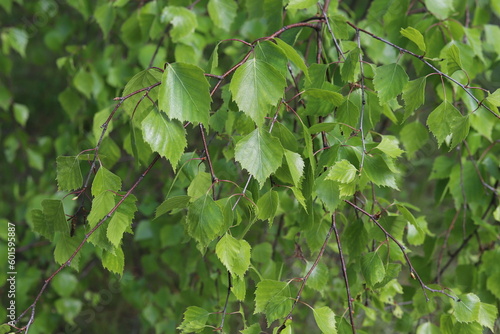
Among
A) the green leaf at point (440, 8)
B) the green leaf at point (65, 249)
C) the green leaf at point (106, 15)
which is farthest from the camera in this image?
the green leaf at point (106, 15)

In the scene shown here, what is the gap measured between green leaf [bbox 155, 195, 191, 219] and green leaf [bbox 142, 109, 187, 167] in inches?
2.0

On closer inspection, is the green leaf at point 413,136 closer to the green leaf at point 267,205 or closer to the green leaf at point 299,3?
the green leaf at point 299,3

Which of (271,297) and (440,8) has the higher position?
(440,8)

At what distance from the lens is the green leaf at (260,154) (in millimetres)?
645

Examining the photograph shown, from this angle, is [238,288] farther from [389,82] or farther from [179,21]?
[179,21]

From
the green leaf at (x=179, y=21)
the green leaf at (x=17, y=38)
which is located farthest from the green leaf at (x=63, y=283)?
the green leaf at (x=179, y=21)

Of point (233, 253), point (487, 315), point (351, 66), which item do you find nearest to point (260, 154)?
point (233, 253)

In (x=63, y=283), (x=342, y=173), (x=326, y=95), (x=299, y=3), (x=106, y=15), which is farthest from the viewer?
(x=63, y=283)

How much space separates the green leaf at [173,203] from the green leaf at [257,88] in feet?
0.46

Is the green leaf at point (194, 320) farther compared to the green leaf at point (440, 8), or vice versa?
the green leaf at point (440, 8)

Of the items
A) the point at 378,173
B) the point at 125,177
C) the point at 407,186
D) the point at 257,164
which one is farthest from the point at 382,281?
the point at 407,186

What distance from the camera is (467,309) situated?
81cm

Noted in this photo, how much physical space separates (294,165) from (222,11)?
2.25ft

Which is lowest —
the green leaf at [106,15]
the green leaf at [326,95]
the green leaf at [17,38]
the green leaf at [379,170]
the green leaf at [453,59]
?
the green leaf at [17,38]
